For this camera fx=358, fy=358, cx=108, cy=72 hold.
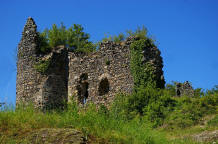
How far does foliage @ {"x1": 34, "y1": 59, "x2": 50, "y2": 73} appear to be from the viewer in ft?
60.7

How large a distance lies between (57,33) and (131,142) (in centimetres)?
1443

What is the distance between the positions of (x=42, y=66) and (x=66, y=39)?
3.90 m

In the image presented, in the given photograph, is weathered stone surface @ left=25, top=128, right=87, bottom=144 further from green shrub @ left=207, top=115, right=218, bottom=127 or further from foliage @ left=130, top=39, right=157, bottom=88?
foliage @ left=130, top=39, right=157, bottom=88

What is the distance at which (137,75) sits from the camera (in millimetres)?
15320

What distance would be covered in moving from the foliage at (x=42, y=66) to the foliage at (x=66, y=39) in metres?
0.81

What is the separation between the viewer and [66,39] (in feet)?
72.0

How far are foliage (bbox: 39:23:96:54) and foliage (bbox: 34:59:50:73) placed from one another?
0.81 metres

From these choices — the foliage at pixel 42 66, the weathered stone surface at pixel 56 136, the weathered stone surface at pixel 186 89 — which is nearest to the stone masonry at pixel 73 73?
the foliage at pixel 42 66

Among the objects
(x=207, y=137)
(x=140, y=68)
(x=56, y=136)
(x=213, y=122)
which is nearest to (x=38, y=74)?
(x=140, y=68)

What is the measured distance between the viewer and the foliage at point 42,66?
18.5 metres

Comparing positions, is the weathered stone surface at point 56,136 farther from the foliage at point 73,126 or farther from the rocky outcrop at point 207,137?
the rocky outcrop at point 207,137

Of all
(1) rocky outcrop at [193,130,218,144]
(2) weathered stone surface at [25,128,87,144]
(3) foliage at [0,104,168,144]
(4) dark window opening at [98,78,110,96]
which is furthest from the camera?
(4) dark window opening at [98,78,110,96]

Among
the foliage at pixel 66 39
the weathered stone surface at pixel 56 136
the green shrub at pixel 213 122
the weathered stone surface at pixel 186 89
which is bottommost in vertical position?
the weathered stone surface at pixel 56 136

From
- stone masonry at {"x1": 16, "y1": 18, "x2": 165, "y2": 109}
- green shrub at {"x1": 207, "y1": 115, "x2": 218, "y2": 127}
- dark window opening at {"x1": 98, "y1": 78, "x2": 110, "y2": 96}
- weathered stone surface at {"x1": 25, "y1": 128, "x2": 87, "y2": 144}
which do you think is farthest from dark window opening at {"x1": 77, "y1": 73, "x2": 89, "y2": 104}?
weathered stone surface at {"x1": 25, "y1": 128, "x2": 87, "y2": 144}
